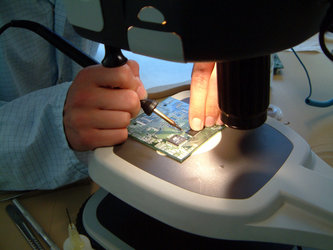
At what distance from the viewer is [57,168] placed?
1.97 ft

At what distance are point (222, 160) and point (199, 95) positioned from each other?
0.13 meters

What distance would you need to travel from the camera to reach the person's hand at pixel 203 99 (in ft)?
1.74

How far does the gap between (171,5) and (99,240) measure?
379mm

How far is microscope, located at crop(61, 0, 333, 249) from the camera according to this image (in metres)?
0.29

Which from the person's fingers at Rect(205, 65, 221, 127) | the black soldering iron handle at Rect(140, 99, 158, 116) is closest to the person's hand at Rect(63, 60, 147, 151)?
the black soldering iron handle at Rect(140, 99, 158, 116)

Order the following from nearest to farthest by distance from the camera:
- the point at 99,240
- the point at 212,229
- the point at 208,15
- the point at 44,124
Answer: the point at 208,15 → the point at 212,229 → the point at 99,240 → the point at 44,124

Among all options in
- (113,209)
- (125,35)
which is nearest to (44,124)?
(113,209)

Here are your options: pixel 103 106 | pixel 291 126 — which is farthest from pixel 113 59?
pixel 291 126

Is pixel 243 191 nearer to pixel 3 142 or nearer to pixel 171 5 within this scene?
pixel 171 5

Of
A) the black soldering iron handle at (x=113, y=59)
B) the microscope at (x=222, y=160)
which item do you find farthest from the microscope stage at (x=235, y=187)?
the black soldering iron handle at (x=113, y=59)

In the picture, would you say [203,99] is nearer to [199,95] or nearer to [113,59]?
[199,95]

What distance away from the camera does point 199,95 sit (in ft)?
1.75

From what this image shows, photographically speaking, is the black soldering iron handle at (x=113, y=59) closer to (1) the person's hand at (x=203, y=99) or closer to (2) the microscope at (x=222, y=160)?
(2) the microscope at (x=222, y=160)

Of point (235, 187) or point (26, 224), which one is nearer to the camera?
point (235, 187)
